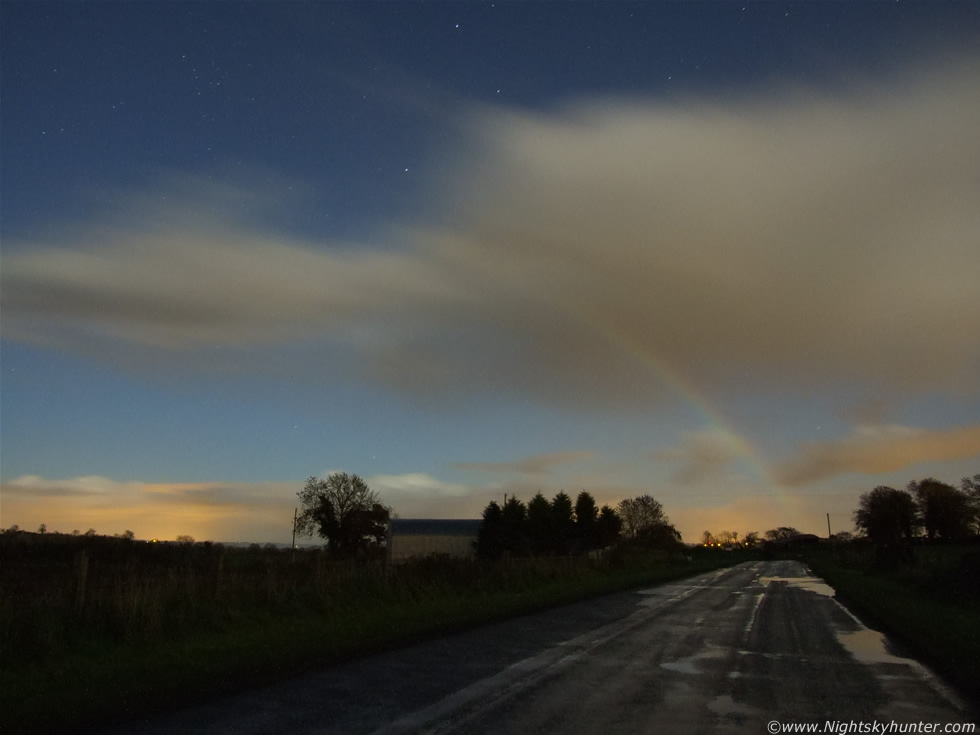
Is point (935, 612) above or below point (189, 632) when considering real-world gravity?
below

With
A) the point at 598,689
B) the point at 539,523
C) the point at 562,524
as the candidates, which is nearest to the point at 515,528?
the point at 539,523

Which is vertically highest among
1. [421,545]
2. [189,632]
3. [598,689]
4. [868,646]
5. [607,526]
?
[607,526]

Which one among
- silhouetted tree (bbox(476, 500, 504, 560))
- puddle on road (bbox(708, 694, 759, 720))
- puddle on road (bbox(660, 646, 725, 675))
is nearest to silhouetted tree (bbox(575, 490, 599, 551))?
silhouetted tree (bbox(476, 500, 504, 560))

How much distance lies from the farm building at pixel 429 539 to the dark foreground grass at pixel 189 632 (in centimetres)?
760

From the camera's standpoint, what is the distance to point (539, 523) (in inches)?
3735

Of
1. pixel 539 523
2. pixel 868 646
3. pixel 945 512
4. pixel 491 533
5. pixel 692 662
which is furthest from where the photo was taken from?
pixel 945 512

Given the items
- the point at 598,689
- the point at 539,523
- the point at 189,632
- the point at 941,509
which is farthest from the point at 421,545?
the point at 941,509

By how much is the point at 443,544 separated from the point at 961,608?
2136 inches

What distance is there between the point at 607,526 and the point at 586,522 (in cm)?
536

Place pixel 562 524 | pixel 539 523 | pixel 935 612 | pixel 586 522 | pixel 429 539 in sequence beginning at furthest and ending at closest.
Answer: pixel 586 522 < pixel 562 524 < pixel 539 523 < pixel 429 539 < pixel 935 612

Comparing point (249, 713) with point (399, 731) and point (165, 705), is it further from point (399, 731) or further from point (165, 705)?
point (399, 731)

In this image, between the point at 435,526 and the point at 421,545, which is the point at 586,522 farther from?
the point at 421,545

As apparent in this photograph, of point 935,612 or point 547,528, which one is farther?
point 547,528

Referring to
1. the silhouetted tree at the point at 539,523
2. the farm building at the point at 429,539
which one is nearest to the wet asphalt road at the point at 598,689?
the farm building at the point at 429,539
